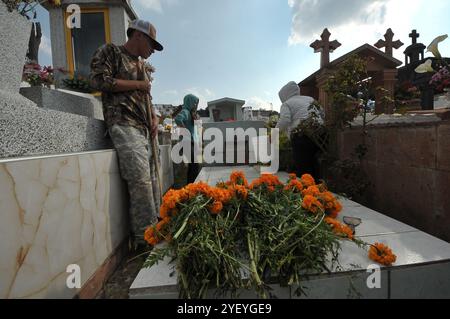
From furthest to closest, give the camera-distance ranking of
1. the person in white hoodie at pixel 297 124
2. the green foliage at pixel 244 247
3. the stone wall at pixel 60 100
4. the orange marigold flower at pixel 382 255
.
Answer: the person in white hoodie at pixel 297 124 → the stone wall at pixel 60 100 → the orange marigold flower at pixel 382 255 → the green foliage at pixel 244 247

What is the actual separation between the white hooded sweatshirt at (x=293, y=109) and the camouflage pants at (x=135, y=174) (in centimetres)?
230

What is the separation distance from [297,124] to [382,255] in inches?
97.8

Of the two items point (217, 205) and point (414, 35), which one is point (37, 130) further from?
point (414, 35)

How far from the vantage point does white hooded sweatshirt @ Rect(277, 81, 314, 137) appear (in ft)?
11.6

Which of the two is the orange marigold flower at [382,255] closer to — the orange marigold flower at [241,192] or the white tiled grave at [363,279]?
the white tiled grave at [363,279]

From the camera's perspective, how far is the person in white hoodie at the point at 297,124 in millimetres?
3400

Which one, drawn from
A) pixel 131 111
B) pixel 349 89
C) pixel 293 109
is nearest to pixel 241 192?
pixel 131 111

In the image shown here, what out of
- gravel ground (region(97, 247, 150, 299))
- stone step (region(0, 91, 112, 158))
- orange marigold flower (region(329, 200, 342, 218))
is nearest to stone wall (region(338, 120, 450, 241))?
orange marigold flower (region(329, 200, 342, 218))

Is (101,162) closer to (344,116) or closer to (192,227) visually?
(192,227)

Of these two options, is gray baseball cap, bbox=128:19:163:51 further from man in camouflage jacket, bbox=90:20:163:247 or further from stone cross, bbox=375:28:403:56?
stone cross, bbox=375:28:403:56

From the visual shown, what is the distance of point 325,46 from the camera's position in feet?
14.5

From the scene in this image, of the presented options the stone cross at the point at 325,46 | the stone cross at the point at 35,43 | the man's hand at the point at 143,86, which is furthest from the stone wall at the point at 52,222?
the stone cross at the point at 325,46
